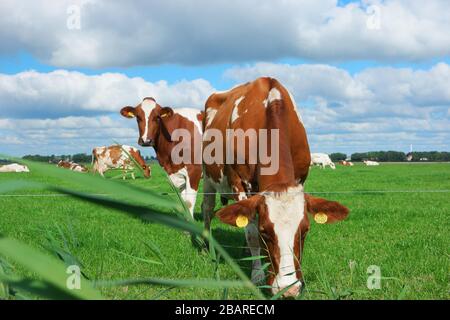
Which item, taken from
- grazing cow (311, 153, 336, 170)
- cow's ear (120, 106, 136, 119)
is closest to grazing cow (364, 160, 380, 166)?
grazing cow (311, 153, 336, 170)

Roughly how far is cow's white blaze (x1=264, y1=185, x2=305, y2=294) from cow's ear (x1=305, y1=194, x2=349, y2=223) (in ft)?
0.53

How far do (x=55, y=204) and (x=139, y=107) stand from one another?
4031 mm

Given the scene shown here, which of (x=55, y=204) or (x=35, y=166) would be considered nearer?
(x=35, y=166)

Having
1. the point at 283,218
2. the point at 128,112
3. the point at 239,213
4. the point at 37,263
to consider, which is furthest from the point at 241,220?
the point at 128,112

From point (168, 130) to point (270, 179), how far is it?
664cm

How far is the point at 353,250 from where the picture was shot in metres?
6.69

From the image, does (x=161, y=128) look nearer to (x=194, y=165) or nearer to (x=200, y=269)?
(x=194, y=165)

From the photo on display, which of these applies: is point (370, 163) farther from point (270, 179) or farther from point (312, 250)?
point (270, 179)

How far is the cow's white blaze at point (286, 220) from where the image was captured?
3.99 meters

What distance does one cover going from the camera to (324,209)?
4.48m

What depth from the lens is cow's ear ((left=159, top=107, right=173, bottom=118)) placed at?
439 inches

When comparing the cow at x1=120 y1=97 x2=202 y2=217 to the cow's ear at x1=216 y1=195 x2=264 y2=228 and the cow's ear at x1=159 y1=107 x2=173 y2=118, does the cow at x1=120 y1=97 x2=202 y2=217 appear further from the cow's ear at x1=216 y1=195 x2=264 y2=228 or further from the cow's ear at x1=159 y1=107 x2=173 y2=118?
the cow's ear at x1=216 y1=195 x2=264 y2=228
